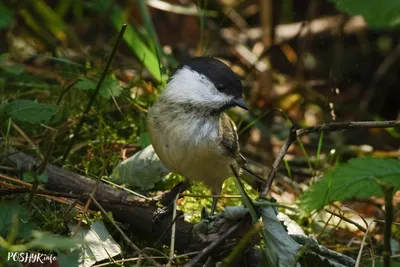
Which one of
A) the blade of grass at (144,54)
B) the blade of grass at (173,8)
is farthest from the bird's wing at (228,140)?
the blade of grass at (173,8)

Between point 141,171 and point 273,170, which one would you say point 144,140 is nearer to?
point 141,171

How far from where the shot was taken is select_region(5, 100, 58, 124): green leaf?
2174 mm

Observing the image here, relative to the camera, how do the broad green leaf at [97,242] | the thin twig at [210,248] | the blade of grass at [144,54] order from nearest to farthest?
1. the thin twig at [210,248]
2. the broad green leaf at [97,242]
3. the blade of grass at [144,54]

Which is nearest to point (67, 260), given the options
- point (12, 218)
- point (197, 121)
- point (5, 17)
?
point (12, 218)

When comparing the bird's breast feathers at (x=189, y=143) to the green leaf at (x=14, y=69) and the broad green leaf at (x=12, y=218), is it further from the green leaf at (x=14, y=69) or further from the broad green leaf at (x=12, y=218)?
the green leaf at (x=14, y=69)

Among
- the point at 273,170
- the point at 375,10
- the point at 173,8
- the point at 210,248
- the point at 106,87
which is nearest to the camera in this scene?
the point at 375,10

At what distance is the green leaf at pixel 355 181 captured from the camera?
6.45 ft

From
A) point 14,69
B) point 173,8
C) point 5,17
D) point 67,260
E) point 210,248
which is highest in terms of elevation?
point 173,8

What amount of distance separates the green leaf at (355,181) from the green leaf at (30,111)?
915mm

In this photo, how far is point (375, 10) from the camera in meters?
1.52

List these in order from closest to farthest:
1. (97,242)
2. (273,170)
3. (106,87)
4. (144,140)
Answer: (273,170)
(97,242)
(106,87)
(144,140)

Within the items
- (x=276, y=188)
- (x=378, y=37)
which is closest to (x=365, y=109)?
(x=378, y=37)

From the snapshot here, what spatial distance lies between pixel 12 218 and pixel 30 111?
491mm

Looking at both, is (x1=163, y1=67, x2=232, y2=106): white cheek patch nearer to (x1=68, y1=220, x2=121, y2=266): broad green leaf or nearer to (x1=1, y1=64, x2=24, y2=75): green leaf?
(x1=68, y1=220, x2=121, y2=266): broad green leaf
